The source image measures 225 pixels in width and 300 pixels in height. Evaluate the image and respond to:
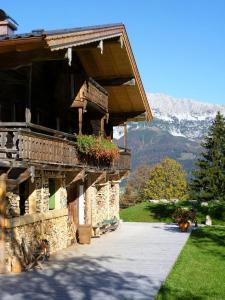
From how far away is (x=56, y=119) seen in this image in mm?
18938

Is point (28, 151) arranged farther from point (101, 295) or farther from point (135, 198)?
point (135, 198)

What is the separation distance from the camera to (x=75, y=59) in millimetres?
18516

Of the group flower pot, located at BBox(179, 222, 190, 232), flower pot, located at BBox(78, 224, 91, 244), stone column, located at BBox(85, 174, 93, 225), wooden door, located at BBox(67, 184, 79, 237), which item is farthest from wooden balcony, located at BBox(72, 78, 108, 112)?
flower pot, located at BBox(179, 222, 190, 232)

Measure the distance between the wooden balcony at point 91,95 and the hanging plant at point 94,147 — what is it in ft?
4.48

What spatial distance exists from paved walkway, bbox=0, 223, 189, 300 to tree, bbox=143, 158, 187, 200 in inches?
2108

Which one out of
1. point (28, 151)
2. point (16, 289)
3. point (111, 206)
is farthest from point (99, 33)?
point (111, 206)

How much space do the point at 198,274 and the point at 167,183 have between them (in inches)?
2432

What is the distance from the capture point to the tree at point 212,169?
52.9 m

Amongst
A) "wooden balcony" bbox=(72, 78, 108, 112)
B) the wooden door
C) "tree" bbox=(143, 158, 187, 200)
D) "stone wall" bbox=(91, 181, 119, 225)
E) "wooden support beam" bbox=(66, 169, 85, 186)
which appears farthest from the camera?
"tree" bbox=(143, 158, 187, 200)

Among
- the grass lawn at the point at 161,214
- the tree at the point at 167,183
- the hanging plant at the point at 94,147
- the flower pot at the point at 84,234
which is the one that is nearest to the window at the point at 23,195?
the hanging plant at the point at 94,147

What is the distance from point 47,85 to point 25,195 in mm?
5455

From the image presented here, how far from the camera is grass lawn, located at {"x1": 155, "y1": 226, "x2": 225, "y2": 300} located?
398 inches

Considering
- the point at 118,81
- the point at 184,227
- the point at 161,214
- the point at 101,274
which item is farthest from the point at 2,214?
the point at 161,214

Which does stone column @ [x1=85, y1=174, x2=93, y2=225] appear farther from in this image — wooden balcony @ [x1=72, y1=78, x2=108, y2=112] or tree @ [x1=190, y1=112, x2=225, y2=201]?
tree @ [x1=190, y1=112, x2=225, y2=201]
